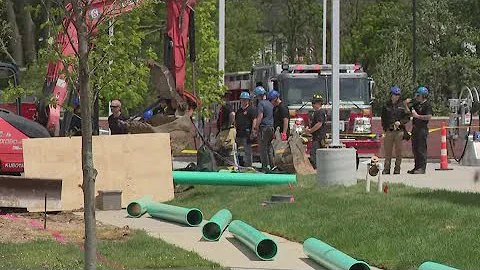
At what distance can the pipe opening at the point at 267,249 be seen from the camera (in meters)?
11.6

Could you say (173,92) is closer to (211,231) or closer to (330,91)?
(330,91)

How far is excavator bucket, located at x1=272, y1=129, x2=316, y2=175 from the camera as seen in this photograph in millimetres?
20312

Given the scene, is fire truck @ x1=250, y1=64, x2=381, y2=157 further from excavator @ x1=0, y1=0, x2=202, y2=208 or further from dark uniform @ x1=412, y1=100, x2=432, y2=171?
dark uniform @ x1=412, y1=100, x2=432, y2=171

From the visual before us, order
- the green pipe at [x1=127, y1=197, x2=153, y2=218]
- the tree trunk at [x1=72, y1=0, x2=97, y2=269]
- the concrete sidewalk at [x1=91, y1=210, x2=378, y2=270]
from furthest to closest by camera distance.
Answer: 1. the green pipe at [x1=127, y1=197, x2=153, y2=218]
2. the concrete sidewalk at [x1=91, y1=210, x2=378, y2=270]
3. the tree trunk at [x1=72, y1=0, x2=97, y2=269]

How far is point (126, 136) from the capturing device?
59.1ft

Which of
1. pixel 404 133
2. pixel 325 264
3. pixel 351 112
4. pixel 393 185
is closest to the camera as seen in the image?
pixel 325 264

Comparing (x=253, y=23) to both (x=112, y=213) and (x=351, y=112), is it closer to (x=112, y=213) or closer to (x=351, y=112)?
(x=351, y=112)

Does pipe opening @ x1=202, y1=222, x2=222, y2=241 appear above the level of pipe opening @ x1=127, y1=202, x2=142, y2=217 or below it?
above

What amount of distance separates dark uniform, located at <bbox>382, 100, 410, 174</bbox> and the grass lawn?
4.14 m

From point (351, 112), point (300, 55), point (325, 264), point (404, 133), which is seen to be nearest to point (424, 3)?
point (300, 55)

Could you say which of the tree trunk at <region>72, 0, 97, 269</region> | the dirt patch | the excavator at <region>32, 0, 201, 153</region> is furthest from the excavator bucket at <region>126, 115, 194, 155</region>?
the tree trunk at <region>72, 0, 97, 269</region>

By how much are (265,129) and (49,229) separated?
8280mm

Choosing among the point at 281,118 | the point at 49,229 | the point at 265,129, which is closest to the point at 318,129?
the point at 265,129

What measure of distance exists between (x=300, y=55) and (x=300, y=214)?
4504 centimetres
